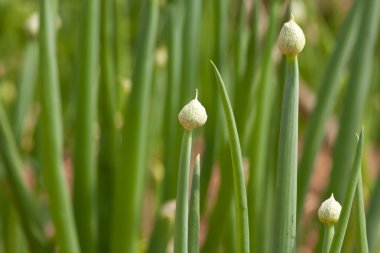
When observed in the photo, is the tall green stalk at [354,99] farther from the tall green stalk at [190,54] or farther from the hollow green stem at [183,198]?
the hollow green stem at [183,198]

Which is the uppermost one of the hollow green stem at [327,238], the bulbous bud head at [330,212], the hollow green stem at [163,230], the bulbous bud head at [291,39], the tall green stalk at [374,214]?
the bulbous bud head at [291,39]

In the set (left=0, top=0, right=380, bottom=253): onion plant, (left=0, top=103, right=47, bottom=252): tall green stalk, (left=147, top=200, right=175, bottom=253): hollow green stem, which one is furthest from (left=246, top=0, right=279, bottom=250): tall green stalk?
(left=0, top=103, right=47, bottom=252): tall green stalk

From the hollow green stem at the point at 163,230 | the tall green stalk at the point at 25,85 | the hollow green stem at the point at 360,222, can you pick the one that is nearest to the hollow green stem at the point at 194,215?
the hollow green stem at the point at 360,222

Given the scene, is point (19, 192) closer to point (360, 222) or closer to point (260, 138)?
point (260, 138)

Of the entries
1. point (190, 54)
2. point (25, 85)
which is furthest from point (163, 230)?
point (25, 85)

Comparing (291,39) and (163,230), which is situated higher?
(291,39)

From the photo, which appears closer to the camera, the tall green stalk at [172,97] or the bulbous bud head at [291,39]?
the bulbous bud head at [291,39]

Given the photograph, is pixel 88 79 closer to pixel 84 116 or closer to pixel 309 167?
pixel 84 116

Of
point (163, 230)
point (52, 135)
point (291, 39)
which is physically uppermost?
point (291, 39)
